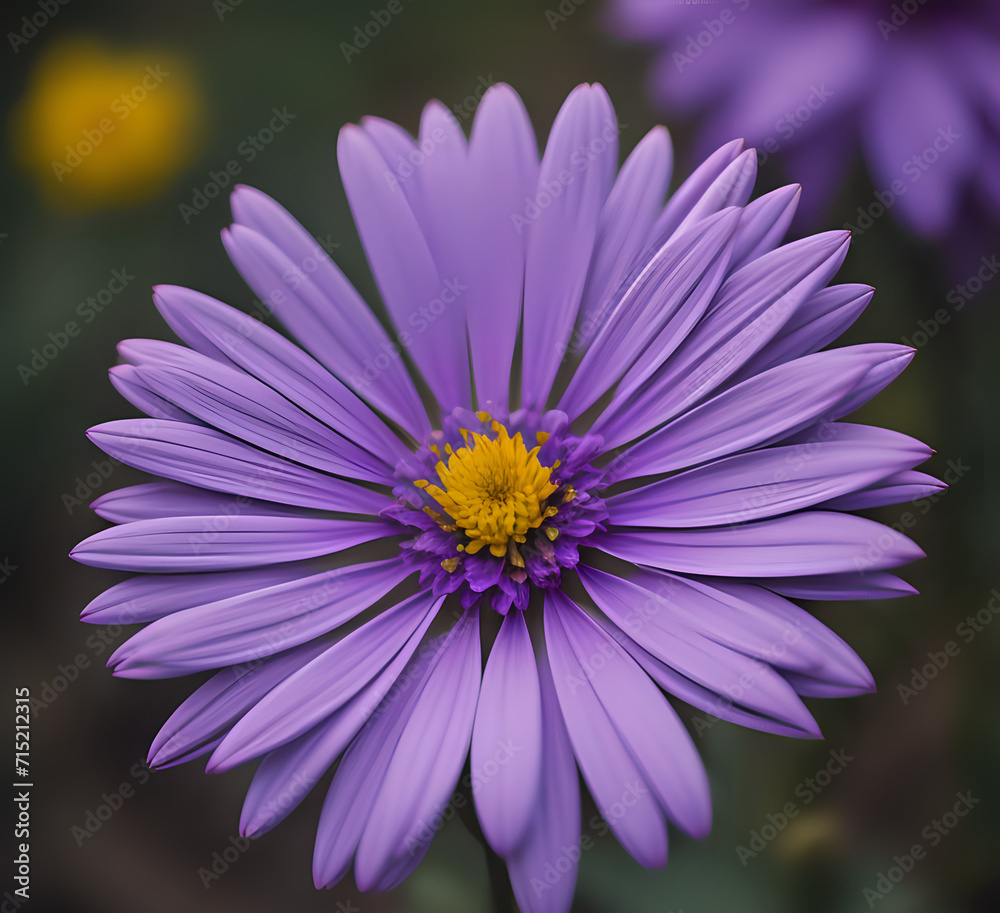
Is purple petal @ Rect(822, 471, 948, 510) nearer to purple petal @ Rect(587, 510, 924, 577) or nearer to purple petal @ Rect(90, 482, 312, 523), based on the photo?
purple petal @ Rect(587, 510, 924, 577)

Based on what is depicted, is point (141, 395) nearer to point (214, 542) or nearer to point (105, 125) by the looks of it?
point (214, 542)

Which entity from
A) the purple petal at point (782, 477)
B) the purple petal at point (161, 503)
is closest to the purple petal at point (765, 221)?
the purple petal at point (782, 477)

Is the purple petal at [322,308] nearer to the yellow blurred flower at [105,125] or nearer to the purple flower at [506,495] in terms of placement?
the purple flower at [506,495]

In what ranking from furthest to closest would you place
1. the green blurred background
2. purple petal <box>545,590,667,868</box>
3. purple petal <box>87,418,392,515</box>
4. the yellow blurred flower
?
the yellow blurred flower < the green blurred background < purple petal <box>87,418,392,515</box> < purple petal <box>545,590,667,868</box>

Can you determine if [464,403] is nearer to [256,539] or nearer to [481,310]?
[481,310]

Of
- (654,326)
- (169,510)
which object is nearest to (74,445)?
(169,510)

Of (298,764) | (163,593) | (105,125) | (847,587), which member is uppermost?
(105,125)

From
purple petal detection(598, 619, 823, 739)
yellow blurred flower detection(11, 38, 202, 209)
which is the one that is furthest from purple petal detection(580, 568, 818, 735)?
yellow blurred flower detection(11, 38, 202, 209)

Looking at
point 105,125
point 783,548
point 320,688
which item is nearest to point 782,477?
point 783,548
